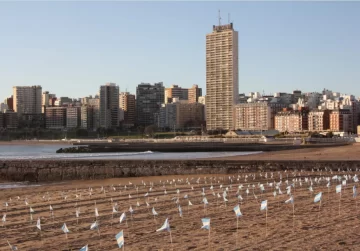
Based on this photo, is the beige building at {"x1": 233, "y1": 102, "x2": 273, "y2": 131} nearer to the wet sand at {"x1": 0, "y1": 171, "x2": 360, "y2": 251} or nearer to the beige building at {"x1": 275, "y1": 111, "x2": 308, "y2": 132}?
the beige building at {"x1": 275, "y1": 111, "x2": 308, "y2": 132}

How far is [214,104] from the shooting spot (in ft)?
567

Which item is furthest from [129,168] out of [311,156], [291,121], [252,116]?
[252,116]

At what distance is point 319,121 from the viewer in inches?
5896

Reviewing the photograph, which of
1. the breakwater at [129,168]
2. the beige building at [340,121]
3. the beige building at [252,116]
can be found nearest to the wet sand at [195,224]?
the breakwater at [129,168]

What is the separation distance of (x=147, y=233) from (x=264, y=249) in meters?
3.75

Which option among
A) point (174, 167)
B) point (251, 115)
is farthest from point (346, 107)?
point (174, 167)

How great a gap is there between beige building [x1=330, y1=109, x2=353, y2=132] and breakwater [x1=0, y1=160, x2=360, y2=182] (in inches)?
4385

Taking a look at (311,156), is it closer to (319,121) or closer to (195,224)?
(195,224)

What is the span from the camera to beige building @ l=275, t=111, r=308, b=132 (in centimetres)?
15425

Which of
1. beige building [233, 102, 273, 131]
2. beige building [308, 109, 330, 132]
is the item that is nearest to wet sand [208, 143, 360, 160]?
beige building [308, 109, 330, 132]

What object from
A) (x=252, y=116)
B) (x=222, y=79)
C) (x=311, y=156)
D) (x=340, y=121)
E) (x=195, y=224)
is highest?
(x=222, y=79)

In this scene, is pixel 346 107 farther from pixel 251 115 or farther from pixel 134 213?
pixel 134 213

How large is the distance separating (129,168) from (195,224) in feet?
75.3

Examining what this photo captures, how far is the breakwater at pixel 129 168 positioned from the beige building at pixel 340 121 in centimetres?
11137
